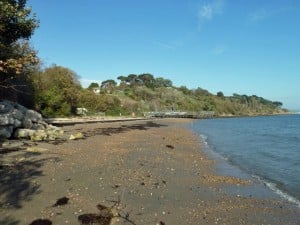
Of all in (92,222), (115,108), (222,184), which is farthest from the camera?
(115,108)

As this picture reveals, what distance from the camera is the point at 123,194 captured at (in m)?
12.8

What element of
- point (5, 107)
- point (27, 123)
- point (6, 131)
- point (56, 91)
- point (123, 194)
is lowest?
point (123, 194)

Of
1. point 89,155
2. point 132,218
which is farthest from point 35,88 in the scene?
point 132,218

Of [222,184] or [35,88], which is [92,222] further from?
[35,88]

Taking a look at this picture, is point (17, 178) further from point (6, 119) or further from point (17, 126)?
point (17, 126)

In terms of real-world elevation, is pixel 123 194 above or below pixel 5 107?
below

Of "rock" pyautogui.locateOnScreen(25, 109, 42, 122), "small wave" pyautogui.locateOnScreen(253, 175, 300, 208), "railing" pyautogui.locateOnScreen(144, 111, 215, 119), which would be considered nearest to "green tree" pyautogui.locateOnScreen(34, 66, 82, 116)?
"rock" pyautogui.locateOnScreen(25, 109, 42, 122)

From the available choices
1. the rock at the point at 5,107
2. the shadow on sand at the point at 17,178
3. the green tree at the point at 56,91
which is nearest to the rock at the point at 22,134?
the rock at the point at 5,107

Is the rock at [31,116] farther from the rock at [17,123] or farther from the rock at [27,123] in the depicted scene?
the rock at [17,123]

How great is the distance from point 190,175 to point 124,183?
4206 mm

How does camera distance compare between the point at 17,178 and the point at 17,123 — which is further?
the point at 17,123

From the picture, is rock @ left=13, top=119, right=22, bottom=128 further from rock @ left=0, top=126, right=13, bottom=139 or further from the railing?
the railing

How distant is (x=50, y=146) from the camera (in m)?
23.8

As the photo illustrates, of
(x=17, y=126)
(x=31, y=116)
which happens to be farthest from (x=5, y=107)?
(x=31, y=116)
